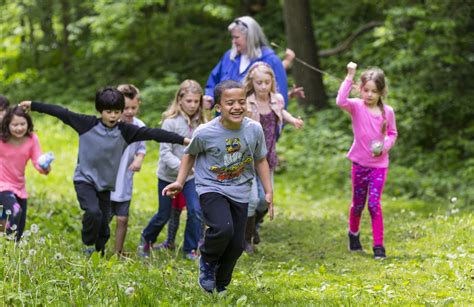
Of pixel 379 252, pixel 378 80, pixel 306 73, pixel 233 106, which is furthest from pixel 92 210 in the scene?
pixel 306 73

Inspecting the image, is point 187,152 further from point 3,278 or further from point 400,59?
point 400,59

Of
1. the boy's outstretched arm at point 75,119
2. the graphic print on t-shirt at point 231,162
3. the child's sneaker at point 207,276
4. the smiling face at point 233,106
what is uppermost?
the smiling face at point 233,106

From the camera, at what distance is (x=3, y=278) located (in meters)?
5.43

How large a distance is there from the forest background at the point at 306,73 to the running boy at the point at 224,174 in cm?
67

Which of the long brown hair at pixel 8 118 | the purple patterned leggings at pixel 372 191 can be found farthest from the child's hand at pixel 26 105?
the purple patterned leggings at pixel 372 191

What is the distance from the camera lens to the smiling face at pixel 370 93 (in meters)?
8.55

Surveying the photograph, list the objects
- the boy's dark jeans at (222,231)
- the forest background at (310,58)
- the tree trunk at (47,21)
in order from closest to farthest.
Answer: the boy's dark jeans at (222,231) < the forest background at (310,58) < the tree trunk at (47,21)

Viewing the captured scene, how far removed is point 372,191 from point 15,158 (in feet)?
12.7

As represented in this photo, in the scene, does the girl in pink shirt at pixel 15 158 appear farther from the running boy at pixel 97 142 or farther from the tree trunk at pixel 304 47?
the tree trunk at pixel 304 47

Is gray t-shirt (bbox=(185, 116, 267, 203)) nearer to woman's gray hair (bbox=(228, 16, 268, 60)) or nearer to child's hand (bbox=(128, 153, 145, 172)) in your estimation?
child's hand (bbox=(128, 153, 145, 172))

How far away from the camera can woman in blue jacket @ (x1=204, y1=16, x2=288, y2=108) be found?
374 inches

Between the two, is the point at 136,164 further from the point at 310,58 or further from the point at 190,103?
the point at 310,58

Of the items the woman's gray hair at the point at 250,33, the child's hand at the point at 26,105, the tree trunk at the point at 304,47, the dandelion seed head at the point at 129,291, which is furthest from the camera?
the tree trunk at the point at 304,47

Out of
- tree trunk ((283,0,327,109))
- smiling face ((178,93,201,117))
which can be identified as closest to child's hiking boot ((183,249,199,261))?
smiling face ((178,93,201,117))
